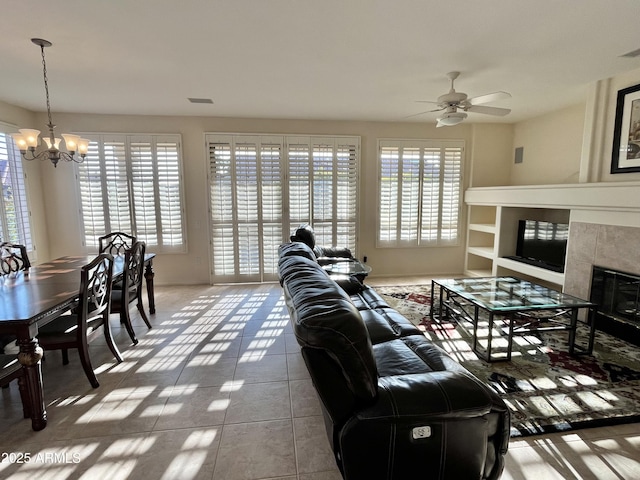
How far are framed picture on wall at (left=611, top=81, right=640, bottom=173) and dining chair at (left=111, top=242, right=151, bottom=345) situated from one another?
521 cm

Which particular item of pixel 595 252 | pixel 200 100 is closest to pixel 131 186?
pixel 200 100

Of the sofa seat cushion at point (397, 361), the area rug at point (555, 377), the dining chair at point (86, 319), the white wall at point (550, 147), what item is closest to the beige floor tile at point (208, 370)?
the dining chair at point (86, 319)

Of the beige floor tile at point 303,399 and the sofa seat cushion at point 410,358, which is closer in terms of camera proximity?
the sofa seat cushion at point 410,358

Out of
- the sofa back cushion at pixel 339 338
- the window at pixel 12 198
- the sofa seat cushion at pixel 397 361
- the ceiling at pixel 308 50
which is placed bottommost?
the sofa seat cushion at pixel 397 361

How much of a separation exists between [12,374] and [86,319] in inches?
19.9

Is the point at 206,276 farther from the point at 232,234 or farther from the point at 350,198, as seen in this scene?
the point at 350,198

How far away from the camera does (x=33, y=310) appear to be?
1983mm

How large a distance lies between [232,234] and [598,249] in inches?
191

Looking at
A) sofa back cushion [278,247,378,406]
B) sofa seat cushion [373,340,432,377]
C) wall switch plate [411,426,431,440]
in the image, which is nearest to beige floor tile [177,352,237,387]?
sofa seat cushion [373,340,432,377]

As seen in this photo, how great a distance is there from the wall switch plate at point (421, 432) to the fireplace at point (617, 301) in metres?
3.14

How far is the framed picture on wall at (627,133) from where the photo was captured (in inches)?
127

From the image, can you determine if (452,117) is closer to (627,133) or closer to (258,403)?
(627,133)

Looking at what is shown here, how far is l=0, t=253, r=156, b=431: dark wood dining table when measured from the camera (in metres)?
1.88

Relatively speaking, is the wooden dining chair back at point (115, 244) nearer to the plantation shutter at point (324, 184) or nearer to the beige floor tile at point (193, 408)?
the beige floor tile at point (193, 408)
